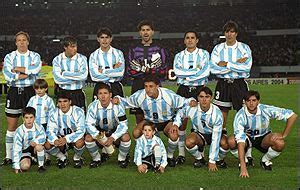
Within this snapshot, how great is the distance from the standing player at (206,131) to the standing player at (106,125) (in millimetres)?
720

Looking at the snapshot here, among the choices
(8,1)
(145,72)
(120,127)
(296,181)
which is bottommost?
(296,181)

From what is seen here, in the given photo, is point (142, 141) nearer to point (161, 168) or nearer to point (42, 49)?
point (161, 168)

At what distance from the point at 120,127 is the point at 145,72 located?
90 cm

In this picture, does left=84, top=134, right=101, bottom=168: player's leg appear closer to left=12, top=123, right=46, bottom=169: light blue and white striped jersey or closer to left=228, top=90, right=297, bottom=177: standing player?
left=12, top=123, right=46, bottom=169: light blue and white striped jersey

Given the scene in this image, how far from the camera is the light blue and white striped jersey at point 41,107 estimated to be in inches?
242

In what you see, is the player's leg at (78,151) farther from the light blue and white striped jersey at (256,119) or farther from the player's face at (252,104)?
the player's face at (252,104)

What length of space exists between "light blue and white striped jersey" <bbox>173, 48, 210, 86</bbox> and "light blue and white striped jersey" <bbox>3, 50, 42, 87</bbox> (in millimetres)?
1928

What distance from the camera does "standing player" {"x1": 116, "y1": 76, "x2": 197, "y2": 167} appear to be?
235 inches

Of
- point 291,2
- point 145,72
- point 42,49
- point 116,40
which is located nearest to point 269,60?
point 291,2

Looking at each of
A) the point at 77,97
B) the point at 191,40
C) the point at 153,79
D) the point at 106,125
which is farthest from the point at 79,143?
the point at 191,40

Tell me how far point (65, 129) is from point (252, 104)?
7.93 feet

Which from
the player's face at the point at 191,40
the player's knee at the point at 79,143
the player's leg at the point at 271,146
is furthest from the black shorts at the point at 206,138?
the player's knee at the point at 79,143

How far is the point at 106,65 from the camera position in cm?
641

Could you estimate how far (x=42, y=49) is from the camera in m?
36.6
